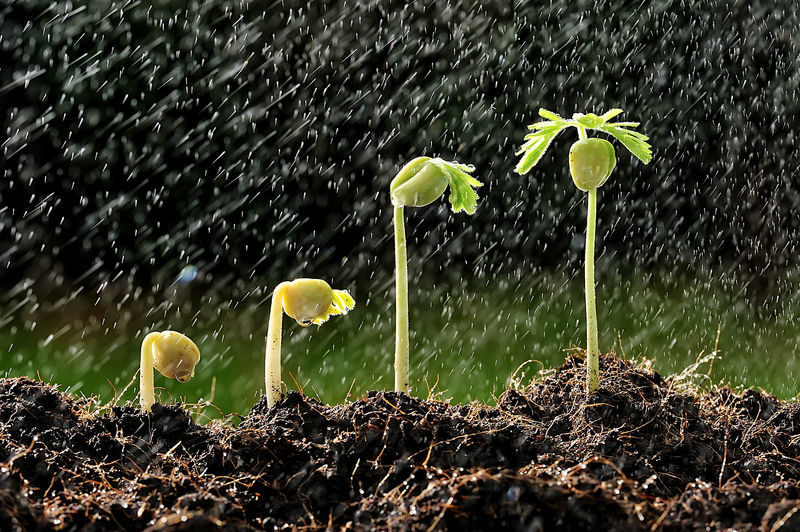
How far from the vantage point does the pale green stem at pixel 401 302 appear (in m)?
0.96

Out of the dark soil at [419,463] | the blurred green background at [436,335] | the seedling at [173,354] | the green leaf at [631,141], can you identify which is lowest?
the blurred green background at [436,335]

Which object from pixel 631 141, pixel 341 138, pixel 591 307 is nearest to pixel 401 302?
pixel 591 307

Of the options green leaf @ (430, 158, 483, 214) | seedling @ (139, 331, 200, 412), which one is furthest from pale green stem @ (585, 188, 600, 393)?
seedling @ (139, 331, 200, 412)

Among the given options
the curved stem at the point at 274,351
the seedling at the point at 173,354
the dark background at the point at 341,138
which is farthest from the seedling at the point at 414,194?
the dark background at the point at 341,138

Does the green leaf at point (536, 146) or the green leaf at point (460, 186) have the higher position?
the green leaf at point (536, 146)

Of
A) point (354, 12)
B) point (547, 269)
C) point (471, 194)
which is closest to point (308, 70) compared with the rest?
point (354, 12)

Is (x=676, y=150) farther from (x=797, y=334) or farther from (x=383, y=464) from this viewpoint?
(x=383, y=464)

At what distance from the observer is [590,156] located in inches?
37.8

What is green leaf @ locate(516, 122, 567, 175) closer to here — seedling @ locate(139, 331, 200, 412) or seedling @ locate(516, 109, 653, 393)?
seedling @ locate(516, 109, 653, 393)

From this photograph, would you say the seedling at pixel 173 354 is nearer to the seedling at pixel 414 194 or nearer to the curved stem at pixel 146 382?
the curved stem at pixel 146 382

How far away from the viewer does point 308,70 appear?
2.50 metres

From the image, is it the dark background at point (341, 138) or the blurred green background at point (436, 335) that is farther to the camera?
the dark background at point (341, 138)

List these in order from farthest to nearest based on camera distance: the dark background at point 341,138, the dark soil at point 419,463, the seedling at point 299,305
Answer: the dark background at point 341,138 < the seedling at point 299,305 < the dark soil at point 419,463

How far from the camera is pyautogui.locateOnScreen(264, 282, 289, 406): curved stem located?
3.12 feet
